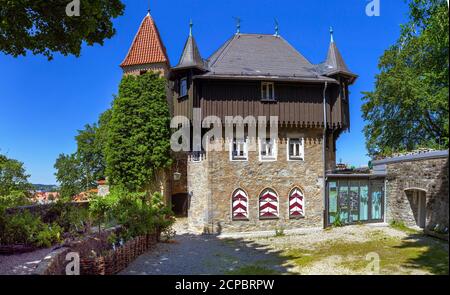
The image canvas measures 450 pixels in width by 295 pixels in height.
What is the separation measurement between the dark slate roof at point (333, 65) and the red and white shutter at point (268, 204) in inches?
297

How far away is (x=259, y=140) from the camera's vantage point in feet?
59.9

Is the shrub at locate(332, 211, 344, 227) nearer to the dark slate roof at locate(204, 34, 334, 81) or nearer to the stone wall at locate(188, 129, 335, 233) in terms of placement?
the stone wall at locate(188, 129, 335, 233)

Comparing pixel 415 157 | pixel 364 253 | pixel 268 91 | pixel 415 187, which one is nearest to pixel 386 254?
pixel 364 253

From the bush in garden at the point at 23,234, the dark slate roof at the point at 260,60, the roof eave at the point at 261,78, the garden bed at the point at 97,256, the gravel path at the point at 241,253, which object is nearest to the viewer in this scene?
the garden bed at the point at 97,256

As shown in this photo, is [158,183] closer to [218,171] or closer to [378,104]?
[218,171]

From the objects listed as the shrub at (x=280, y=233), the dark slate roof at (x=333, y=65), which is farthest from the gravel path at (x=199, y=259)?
the dark slate roof at (x=333, y=65)

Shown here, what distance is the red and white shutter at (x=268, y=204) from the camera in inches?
717

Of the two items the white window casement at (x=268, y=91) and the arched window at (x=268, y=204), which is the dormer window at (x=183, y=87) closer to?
the white window casement at (x=268, y=91)

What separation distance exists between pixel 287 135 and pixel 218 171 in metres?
4.23

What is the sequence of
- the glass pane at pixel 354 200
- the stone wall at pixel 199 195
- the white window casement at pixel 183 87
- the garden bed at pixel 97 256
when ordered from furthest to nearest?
1. the white window casement at pixel 183 87
2. the glass pane at pixel 354 200
3. the stone wall at pixel 199 195
4. the garden bed at pixel 97 256

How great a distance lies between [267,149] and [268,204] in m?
2.94

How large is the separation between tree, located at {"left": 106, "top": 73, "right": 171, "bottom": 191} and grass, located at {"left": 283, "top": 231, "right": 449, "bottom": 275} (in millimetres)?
12071
